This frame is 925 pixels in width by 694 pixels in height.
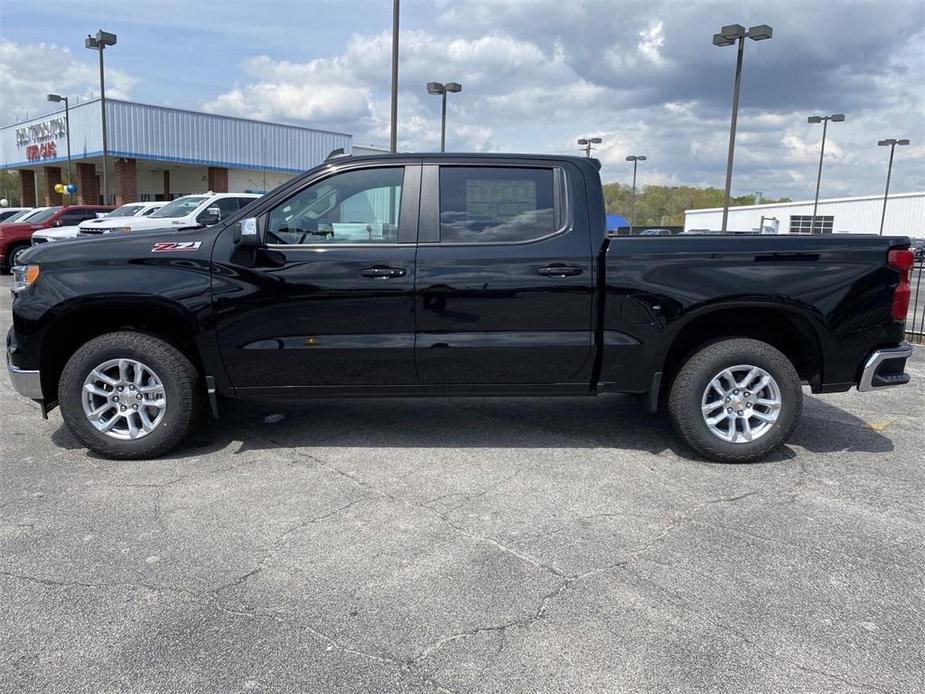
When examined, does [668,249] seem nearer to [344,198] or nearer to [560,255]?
[560,255]

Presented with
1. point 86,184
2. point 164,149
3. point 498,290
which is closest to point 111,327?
point 498,290

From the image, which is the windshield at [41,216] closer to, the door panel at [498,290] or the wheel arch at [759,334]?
the door panel at [498,290]

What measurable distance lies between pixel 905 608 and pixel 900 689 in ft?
2.08

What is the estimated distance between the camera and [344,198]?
478cm

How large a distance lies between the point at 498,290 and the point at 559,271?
399mm

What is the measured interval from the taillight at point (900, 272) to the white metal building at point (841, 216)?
50.6 metres

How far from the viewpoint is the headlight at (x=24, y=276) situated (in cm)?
467

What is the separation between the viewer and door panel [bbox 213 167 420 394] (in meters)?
4.67

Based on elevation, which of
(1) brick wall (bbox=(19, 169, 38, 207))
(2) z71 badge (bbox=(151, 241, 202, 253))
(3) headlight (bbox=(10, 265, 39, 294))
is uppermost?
(1) brick wall (bbox=(19, 169, 38, 207))

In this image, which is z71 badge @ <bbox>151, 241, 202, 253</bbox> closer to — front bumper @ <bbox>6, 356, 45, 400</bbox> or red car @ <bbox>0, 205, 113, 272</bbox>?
front bumper @ <bbox>6, 356, 45, 400</bbox>

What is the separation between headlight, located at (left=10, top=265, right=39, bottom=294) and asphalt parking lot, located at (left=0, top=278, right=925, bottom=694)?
43.5 inches

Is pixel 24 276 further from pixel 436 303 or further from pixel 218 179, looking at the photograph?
pixel 218 179

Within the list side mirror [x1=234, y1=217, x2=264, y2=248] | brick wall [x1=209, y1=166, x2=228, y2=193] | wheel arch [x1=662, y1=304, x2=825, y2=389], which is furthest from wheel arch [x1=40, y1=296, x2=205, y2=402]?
brick wall [x1=209, y1=166, x2=228, y2=193]

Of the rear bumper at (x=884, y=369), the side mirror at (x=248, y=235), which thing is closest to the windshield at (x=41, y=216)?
the side mirror at (x=248, y=235)
